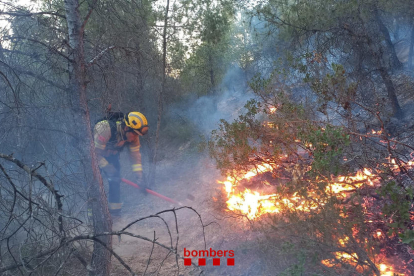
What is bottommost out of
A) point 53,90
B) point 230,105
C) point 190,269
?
point 190,269

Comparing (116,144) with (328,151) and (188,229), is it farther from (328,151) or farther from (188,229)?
(328,151)

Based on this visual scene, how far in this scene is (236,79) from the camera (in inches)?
824

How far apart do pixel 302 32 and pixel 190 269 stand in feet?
19.1

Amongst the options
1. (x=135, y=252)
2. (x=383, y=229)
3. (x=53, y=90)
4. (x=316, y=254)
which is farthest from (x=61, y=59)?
(x=383, y=229)

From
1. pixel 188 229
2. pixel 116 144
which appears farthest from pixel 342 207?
pixel 116 144

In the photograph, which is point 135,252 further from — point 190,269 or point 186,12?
point 186,12

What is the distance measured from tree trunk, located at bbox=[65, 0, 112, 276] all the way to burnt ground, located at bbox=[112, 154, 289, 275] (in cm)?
69

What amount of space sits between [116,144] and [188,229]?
2.48 metres

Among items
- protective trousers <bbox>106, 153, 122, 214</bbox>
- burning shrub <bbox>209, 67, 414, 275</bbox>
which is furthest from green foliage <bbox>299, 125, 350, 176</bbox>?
protective trousers <bbox>106, 153, 122, 214</bbox>

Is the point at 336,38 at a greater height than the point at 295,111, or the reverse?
the point at 336,38

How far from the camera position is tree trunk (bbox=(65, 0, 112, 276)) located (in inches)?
152

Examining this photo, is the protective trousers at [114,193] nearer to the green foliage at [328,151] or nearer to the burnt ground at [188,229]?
the burnt ground at [188,229]

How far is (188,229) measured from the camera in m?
6.21

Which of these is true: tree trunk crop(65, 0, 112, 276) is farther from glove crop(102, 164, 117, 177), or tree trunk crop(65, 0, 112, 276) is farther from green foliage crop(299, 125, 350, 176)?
glove crop(102, 164, 117, 177)
